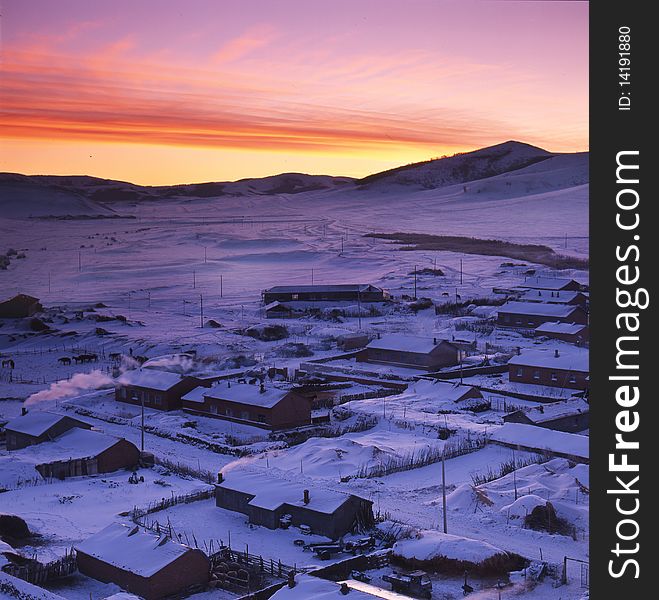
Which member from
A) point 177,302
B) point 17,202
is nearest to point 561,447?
point 177,302

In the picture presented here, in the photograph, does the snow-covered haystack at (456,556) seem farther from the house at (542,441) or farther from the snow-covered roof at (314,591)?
the house at (542,441)

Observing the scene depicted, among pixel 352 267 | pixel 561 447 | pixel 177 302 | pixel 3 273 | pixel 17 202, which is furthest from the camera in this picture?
pixel 17 202

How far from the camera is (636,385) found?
402 cm

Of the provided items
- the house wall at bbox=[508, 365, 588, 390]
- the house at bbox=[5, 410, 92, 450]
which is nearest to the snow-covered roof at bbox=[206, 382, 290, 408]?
the house at bbox=[5, 410, 92, 450]

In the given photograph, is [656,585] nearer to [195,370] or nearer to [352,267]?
[195,370]

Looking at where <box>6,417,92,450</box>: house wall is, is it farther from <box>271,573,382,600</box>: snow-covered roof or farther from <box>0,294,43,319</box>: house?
<box>0,294,43,319</box>: house

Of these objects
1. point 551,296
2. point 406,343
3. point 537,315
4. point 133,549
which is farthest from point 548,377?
point 551,296

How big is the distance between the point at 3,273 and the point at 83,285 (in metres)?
7.61

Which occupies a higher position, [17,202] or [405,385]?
[17,202]

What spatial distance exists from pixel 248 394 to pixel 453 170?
559ft

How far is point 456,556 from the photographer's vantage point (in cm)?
1203

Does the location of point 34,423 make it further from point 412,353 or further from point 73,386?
point 412,353

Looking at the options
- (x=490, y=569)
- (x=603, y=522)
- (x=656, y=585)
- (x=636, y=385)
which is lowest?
(x=490, y=569)

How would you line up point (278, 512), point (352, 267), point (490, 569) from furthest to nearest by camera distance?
point (352, 267) < point (278, 512) < point (490, 569)
